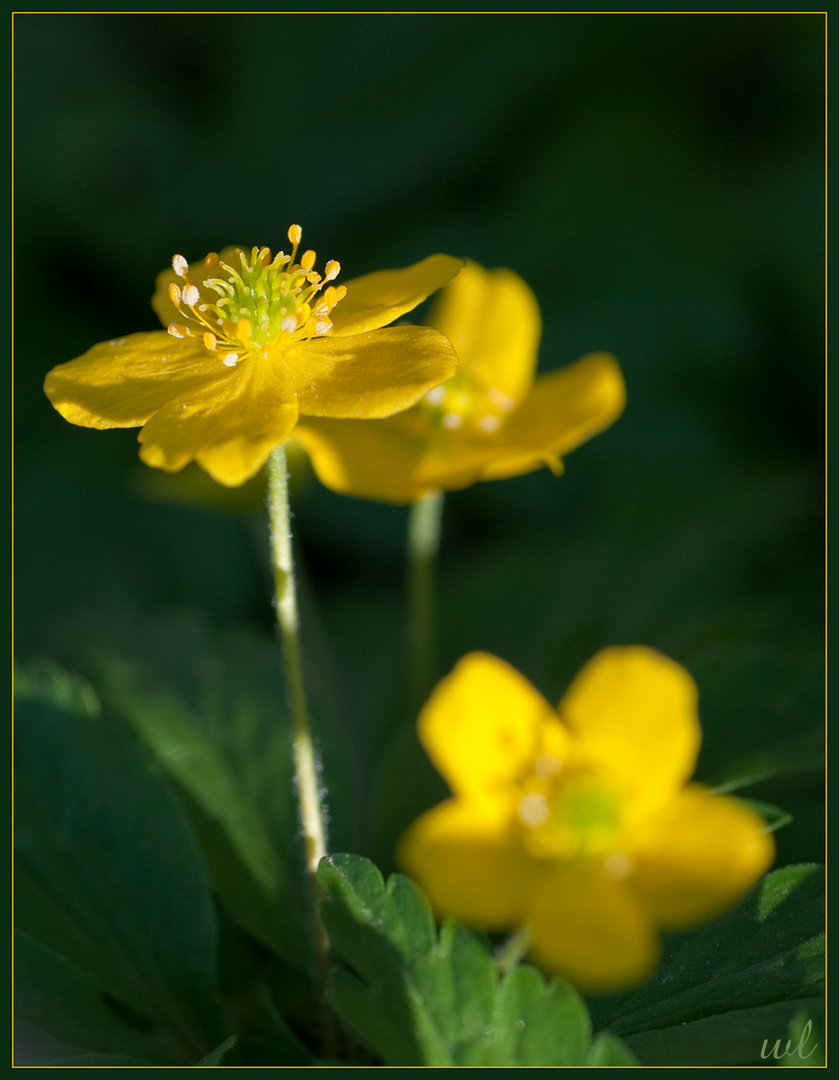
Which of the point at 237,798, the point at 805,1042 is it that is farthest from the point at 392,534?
the point at 805,1042

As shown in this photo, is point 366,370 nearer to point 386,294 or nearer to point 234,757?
point 386,294

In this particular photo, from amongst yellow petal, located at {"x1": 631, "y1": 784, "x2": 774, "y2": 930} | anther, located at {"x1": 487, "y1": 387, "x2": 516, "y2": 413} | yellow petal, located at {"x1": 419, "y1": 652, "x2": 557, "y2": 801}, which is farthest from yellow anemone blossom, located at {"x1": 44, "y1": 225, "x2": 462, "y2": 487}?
yellow petal, located at {"x1": 631, "y1": 784, "x2": 774, "y2": 930}

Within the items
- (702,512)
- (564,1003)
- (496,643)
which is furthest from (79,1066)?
(702,512)

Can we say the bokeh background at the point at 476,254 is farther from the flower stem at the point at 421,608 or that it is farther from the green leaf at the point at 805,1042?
the green leaf at the point at 805,1042

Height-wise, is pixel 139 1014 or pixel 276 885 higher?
pixel 276 885

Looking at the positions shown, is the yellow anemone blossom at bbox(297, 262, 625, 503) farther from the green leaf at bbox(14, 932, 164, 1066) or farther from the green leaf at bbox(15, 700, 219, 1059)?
the green leaf at bbox(14, 932, 164, 1066)

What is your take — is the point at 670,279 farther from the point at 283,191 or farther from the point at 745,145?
the point at 283,191

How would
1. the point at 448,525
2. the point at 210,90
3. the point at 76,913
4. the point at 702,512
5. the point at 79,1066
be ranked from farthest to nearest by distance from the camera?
the point at 210,90
the point at 448,525
the point at 702,512
the point at 76,913
the point at 79,1066

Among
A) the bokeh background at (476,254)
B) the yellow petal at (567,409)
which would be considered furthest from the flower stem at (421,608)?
the bokeh background at (476,254)
